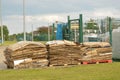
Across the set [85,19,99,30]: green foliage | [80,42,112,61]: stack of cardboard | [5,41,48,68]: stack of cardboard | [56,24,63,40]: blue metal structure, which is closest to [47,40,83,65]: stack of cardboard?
[5,41,48,68]: stack of cardboard

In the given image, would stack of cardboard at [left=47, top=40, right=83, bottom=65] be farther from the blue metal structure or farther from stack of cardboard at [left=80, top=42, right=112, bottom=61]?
the blue metal structure

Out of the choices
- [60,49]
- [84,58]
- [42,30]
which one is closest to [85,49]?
[84,58]

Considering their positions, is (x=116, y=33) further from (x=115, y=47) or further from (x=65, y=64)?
(x=65, y=64)

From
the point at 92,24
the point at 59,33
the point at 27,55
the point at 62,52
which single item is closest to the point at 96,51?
the point at 62,52

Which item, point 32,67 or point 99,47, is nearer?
point 32,67

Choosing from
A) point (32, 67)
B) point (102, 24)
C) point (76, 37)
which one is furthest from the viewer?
point (102, 24)

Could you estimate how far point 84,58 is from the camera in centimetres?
2208

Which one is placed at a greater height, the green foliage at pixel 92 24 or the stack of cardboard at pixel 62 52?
the green foliage at pixel 92 24

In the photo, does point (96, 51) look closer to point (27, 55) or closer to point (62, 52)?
point (62, 52)

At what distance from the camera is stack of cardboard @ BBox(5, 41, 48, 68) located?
20062 mm

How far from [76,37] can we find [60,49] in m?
7.85

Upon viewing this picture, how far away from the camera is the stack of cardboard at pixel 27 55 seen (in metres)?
20.1

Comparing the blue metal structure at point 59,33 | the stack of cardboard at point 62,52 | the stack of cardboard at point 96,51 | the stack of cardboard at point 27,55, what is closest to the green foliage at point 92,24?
the blue metal structure at point 59,33

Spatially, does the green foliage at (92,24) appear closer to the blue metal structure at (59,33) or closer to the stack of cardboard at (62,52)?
the blue metal structure at (59,33)
